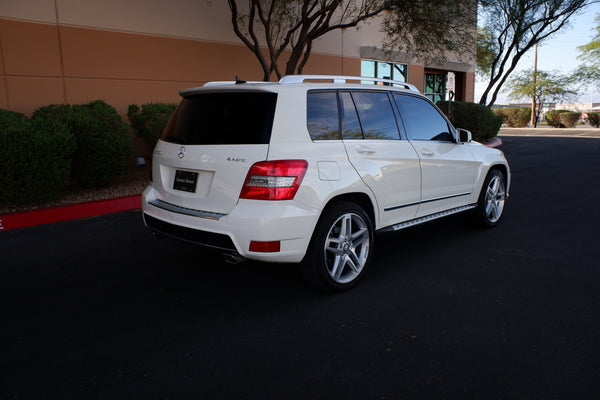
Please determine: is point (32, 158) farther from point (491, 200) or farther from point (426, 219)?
point (491, 200)

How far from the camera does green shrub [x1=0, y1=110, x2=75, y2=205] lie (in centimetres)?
650

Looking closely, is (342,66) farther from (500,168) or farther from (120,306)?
(120,306)

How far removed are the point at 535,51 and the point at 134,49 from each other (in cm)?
4158

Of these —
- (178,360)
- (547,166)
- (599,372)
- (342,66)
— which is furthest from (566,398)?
(342,66)

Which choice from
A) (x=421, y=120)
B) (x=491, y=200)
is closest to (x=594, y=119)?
(x=491, y=200)

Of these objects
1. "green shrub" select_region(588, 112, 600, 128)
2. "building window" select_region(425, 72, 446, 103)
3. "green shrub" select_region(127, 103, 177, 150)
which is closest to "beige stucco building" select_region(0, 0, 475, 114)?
"green shrub" select_region(127, 103, 177, 150)

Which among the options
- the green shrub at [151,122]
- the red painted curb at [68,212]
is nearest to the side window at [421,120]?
the red painted curb at [68,212]

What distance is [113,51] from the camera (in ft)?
33.5

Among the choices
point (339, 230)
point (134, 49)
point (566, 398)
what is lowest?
point (566, 398)

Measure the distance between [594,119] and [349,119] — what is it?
131 ft

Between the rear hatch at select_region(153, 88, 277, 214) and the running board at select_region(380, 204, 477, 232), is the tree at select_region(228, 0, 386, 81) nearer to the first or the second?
the running board at select_region(380, 204, 477, 232)

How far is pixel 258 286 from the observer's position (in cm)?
423

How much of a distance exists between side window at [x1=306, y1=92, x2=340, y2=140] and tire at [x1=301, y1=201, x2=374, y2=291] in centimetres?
60

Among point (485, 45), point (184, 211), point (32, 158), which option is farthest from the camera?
point (485, 45)
